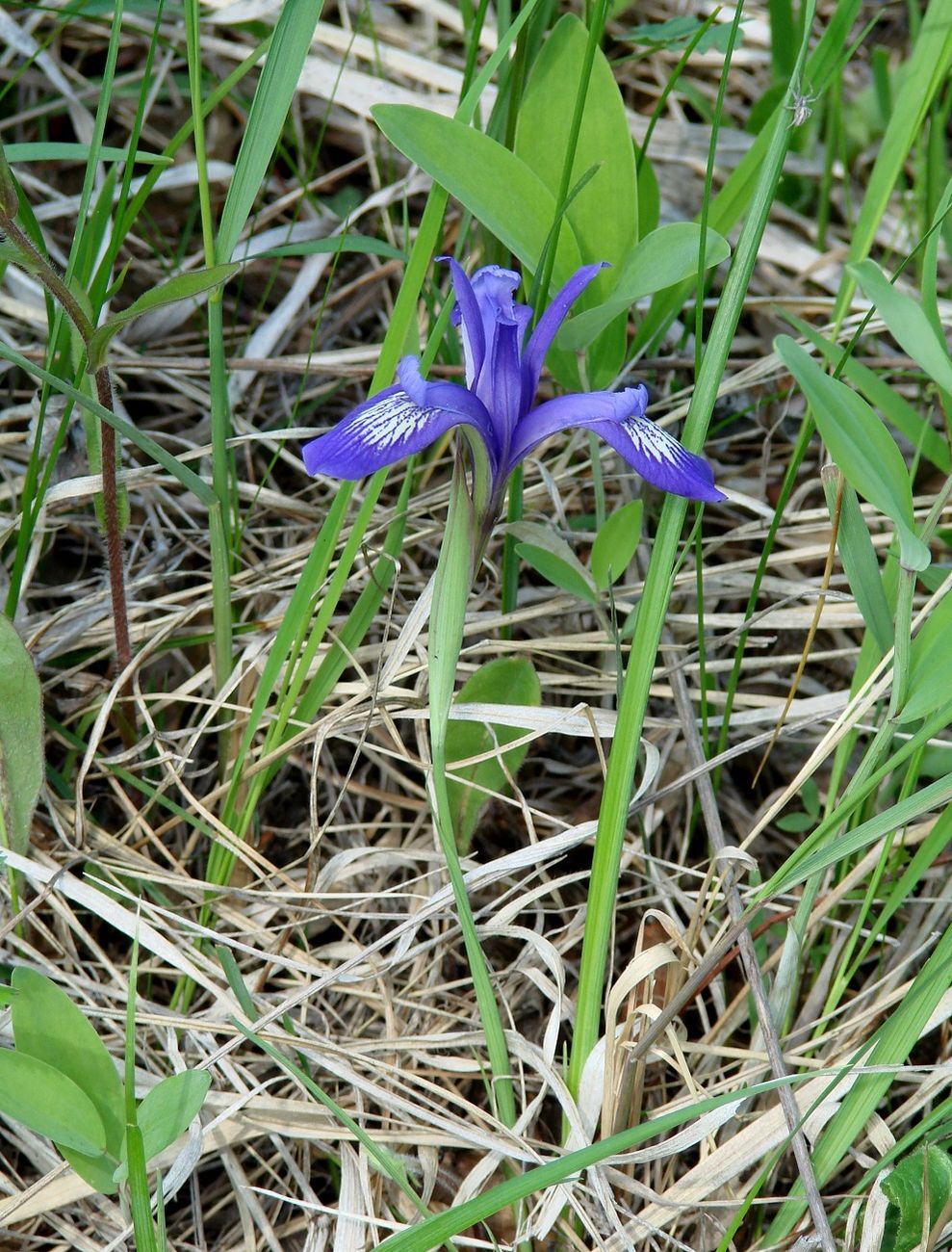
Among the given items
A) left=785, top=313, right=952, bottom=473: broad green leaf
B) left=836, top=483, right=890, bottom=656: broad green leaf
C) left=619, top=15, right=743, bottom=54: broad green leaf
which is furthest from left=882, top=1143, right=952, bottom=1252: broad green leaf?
left=619, top=15, right=743, bottom=54: broad green leaf

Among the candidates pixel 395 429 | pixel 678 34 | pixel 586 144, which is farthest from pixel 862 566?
pixel 678 34

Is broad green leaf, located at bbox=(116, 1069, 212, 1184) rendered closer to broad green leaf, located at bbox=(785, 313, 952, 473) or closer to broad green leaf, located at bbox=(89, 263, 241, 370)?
broad green leaf, located at bbox=(89, 263, 241, 370)

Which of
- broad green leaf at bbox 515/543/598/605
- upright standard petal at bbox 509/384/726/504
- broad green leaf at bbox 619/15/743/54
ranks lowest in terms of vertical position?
broad green leaf at bbox 515/543/598/605

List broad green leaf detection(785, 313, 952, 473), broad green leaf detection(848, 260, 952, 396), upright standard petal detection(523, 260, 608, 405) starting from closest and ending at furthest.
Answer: broad green leaf detection(848, 260, 952, 396)
upright standard petal detection(523, 260, 608, 405)
broad green leaf detection(785, 313, 952, 473)

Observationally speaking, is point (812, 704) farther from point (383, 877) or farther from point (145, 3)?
point (145, 3)

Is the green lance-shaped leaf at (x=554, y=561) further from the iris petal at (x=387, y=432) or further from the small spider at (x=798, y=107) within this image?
the small spider at (x=798, y=107)

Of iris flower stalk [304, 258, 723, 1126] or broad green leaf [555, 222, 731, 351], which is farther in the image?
broad green leaf [555, 222, 731, 351]

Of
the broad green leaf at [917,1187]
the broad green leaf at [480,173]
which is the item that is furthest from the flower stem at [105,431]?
the broad green leaf at [917,1187]
